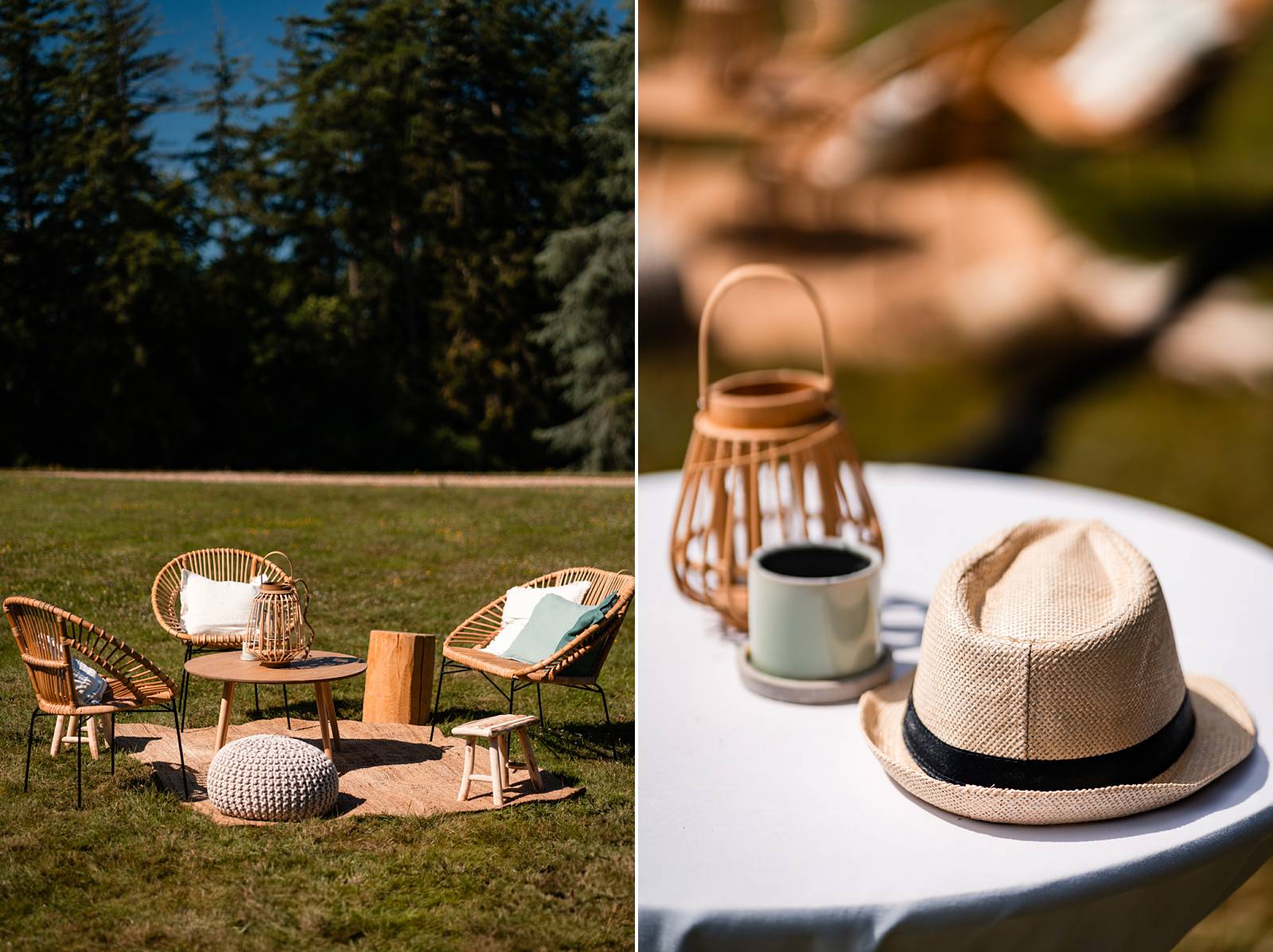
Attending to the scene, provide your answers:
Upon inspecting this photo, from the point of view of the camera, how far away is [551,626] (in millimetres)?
3045

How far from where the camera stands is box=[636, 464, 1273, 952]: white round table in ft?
3.91

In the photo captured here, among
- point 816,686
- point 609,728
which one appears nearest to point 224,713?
point 609,728

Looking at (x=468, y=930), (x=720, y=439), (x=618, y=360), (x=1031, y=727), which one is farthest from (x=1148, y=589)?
(x=618, y=360)

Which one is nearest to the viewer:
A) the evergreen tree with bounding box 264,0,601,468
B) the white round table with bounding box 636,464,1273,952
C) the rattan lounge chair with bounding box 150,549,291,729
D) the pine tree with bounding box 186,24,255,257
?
the white round table with bounding box 636,464,1273,952

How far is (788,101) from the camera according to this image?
5.14m

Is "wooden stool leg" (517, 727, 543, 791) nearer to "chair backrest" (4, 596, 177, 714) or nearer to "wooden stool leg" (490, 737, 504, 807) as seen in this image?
"wooden stool leg" (490, 737, 504, 807)

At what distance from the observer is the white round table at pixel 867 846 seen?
3.91 feet

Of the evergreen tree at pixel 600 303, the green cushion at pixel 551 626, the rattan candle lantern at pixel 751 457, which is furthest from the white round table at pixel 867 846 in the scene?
the evergreen tree at pixel 600 303

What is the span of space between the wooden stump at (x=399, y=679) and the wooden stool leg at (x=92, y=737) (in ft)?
2.26

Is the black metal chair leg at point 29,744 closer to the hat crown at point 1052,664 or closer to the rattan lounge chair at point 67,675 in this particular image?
the rattan lounge chair at point 67,675

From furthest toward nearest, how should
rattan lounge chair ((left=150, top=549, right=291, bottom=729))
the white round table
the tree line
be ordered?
the tree line → rattan lounge chair ((left=150, top=549, right=291, bottom=729)) → the white round table

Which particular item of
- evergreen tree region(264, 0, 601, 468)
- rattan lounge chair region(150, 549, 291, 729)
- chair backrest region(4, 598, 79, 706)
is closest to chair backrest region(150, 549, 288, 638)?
rattan lounge chair region(150, 549, 291, 729)

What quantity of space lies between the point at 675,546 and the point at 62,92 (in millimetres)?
3248

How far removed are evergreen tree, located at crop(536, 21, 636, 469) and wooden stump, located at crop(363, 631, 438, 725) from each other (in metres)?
2.85
